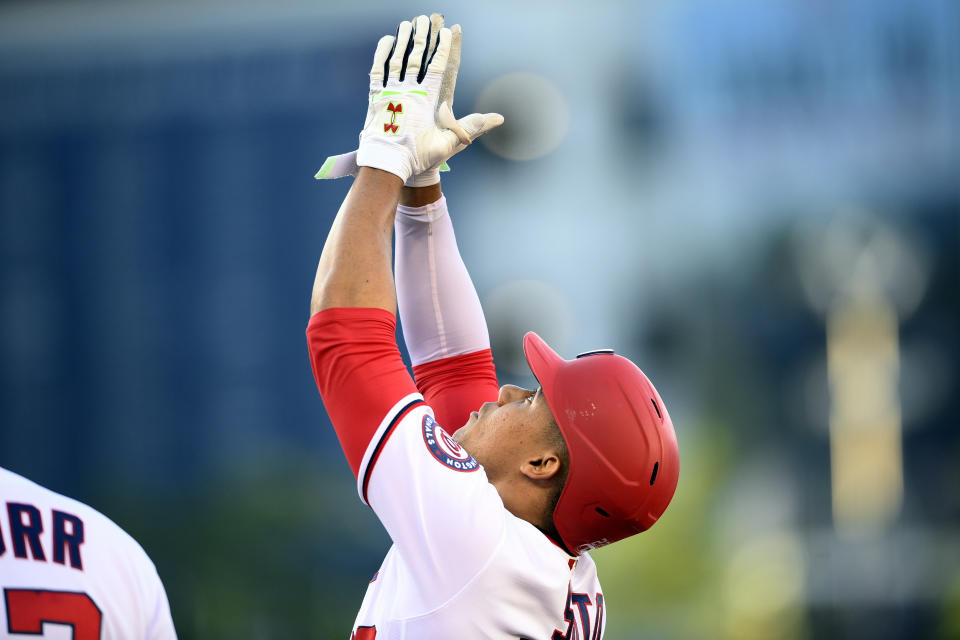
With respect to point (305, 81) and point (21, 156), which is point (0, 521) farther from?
point (21, 156)

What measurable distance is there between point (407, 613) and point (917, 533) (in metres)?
10.4

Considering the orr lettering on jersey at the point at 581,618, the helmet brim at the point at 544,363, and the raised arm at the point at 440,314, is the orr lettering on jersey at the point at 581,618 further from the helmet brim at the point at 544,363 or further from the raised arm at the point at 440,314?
the raised arm at the point at 440,314

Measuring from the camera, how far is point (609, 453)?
7.22 ft

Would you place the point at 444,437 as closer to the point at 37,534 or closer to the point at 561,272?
the point at 37,534

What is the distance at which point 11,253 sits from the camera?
13445 mm

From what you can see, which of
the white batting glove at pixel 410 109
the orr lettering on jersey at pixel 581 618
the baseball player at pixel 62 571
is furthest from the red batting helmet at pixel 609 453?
the baseball player at pixel 62 571

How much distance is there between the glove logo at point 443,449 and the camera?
6.51ft

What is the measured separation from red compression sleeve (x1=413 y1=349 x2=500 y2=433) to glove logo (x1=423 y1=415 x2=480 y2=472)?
635 millimetres

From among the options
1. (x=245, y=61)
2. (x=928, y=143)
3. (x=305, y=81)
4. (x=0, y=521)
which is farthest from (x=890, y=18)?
(x=0, y=521)

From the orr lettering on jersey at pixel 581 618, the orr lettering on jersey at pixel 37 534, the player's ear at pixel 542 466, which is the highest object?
the player's ear at pixel 542 466

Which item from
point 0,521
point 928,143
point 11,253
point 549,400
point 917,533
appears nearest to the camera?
point 0,521

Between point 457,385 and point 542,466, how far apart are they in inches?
21.3

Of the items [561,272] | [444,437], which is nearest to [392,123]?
[444,437]

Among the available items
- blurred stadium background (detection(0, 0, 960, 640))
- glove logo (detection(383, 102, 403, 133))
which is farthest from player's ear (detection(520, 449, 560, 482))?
blurred stadium background (detection(0, 0, 960, 640))
